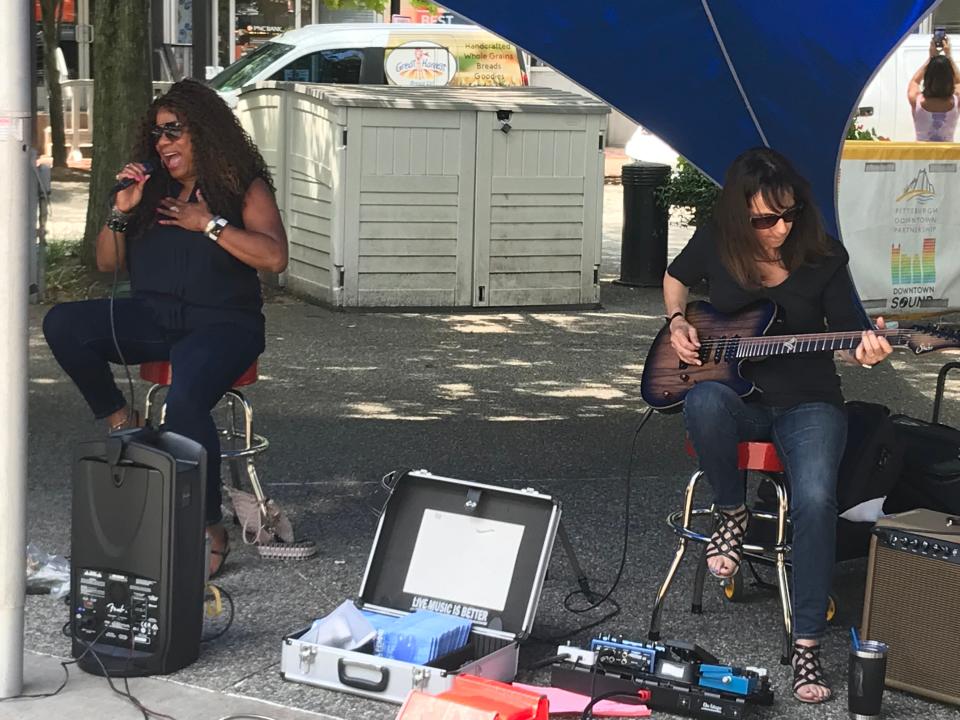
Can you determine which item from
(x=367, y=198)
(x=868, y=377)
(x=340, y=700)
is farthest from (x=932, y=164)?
(x=340, y=700)

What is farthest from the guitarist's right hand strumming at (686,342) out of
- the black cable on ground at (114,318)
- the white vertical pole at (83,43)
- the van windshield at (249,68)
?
the white vertical pole at (83,43)

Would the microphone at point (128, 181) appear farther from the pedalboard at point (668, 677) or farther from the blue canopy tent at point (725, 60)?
the pedalboard at point (668, 677)

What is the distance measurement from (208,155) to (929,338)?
2506 mm

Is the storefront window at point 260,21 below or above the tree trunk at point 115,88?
above

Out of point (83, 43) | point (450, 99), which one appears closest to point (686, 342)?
point (450, 99)

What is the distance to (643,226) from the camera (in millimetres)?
11820

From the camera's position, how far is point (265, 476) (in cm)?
651

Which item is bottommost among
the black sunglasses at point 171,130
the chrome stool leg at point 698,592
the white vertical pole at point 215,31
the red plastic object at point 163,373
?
the chrome stool leg at point 698,592

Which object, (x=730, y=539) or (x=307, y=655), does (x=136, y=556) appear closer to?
(x=307, y=655)

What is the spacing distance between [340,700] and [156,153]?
2.29 metres

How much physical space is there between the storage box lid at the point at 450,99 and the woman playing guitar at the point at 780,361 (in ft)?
18.0

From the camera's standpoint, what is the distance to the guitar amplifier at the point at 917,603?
429 cm

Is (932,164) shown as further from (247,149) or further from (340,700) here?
(340,700)

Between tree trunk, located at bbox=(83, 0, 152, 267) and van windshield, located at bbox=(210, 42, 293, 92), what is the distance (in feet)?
18.0
